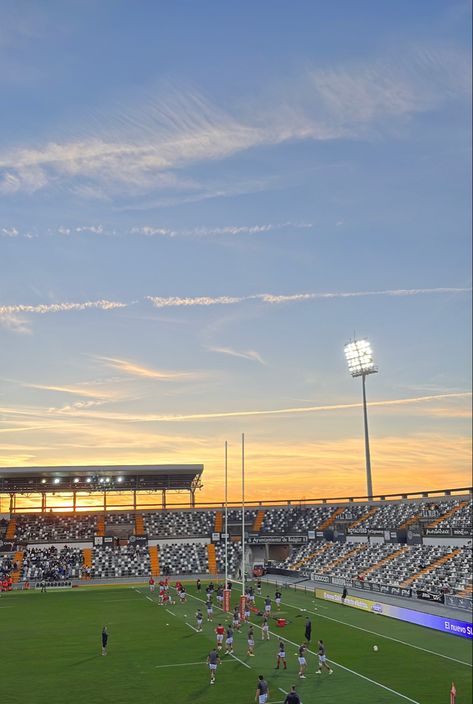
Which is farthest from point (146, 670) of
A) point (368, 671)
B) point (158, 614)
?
point (158, 614)

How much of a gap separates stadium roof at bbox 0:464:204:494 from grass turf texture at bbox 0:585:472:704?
3141cm

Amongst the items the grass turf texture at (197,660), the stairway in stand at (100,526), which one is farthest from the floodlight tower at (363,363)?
the grass turf texture at (197,660)

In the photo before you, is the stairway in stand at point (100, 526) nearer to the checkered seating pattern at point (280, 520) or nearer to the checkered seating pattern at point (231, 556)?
the checkered seating pattern at point (231, 556)

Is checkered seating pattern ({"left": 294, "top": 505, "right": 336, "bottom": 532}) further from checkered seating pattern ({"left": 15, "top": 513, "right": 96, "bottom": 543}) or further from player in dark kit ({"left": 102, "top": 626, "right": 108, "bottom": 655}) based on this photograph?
player in dark kit ({"left": 102, "top": 626, "right": 108, "bottom": 655})

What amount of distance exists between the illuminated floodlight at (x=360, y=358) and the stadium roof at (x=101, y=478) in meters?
26.0

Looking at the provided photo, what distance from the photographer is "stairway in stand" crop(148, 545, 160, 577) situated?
81.3 m

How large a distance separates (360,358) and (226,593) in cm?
4987

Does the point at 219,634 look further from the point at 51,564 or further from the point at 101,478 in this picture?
the point at 101,478

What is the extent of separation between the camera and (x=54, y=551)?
84188mm

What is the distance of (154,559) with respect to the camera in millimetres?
83812

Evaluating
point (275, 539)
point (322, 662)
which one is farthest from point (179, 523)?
point (322, 662)

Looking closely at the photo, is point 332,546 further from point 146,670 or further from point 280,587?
point 146,670

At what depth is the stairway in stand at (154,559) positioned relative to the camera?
81.3 metres

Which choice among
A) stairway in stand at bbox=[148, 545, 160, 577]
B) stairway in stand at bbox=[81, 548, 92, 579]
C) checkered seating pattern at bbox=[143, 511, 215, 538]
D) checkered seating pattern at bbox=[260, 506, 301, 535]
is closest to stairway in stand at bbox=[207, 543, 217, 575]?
checkered seating pattern at bbox=[143, 511, 215, 538]
